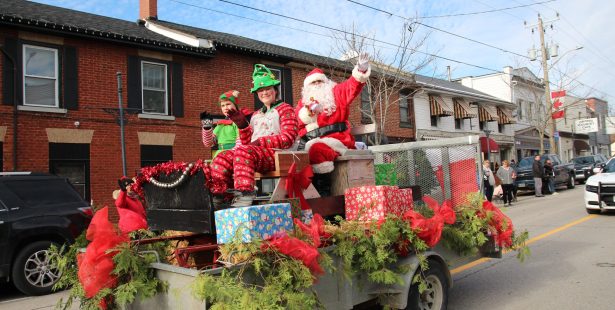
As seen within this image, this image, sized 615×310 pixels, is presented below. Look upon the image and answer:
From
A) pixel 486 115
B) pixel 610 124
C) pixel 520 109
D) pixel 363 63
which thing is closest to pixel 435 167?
pixel 363 63

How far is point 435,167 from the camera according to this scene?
5.21 m

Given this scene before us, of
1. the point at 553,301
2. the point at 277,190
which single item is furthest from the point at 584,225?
the point at 277,190

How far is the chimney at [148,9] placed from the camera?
Answer: 16.2 meters

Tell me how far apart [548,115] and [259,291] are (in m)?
30.9

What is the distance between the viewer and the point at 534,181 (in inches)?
778

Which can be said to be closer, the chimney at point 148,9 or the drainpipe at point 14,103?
the drainpipe at point 14,103

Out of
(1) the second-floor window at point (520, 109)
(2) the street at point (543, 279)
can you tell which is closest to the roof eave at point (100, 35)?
(2) the street at point (543, 279)

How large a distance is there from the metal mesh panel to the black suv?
471 cm

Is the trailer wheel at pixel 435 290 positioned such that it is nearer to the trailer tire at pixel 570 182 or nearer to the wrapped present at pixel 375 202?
the wrapped present at pixel 375 202

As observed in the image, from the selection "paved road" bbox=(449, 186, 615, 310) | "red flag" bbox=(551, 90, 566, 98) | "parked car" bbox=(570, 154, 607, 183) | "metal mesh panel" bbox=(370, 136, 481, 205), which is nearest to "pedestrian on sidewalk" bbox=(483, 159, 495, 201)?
"paved road" bbox=(449, 186, 615, 310)

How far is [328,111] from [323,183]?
0.85 meters

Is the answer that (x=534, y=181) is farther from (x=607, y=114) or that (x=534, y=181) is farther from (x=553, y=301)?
(x=607, y=114)

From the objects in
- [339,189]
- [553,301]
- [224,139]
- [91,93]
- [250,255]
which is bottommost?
[553,301]

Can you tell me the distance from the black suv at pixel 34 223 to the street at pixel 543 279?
14.5 inches
